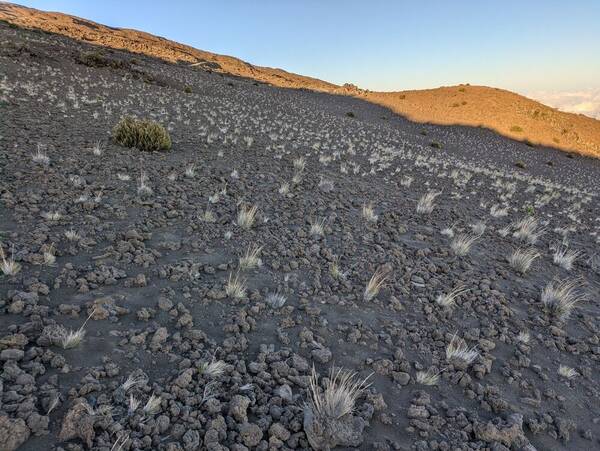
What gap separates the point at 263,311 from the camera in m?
4.02

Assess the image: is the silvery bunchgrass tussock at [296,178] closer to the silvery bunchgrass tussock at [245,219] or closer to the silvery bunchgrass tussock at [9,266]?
the silvery bunchgrass tussock at [245,219]

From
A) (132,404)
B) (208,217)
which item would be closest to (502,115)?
(208,217)

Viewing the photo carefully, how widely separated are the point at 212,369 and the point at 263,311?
1105 mm

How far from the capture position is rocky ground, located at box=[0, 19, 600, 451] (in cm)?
267

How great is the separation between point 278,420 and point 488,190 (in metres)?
12.3

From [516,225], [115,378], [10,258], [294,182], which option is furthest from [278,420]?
[516,225]

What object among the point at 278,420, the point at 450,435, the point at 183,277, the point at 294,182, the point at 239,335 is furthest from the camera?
the point at 294,182

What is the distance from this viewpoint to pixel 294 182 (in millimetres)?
8555

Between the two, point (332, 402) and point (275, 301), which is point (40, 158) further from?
point (332, 402)

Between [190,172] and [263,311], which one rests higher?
[190,172]

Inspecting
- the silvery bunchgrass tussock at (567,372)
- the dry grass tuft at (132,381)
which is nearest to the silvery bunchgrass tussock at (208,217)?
the dry grass tuft at (132,381)

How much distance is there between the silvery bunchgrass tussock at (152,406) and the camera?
→ 255 centimetres

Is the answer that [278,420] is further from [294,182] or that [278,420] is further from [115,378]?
[294,182]

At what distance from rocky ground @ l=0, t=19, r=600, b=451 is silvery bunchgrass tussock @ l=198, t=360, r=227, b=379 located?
2 cm
